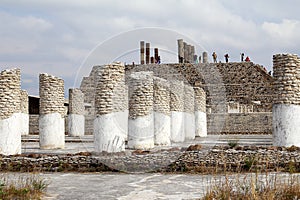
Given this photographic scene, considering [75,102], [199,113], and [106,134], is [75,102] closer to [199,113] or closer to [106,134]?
[199,113]

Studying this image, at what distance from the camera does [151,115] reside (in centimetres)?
1535

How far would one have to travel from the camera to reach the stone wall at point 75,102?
24641 millimetres

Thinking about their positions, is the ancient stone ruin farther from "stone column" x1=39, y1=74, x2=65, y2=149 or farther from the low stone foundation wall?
the low stone foundation wall

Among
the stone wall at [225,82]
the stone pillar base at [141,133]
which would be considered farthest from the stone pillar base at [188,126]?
the stone wall at [225,82]

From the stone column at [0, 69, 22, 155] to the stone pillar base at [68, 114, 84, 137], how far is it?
11.3m

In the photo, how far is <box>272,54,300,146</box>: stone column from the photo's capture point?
12656 mm

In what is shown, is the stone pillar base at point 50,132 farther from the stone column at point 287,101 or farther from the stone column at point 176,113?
the stone column at point 287,101

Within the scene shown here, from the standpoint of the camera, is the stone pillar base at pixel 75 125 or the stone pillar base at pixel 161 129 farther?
the stone pillar base at pixel 75 125

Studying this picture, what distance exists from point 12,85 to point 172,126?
7514 millimetres

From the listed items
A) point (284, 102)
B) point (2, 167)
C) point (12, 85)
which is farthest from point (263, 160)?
point (12, 85)

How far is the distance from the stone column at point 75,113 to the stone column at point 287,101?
45.9 ft

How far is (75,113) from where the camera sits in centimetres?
2486

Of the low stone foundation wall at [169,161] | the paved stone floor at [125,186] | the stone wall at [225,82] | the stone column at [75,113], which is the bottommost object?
the paved stone floor at [125,186]

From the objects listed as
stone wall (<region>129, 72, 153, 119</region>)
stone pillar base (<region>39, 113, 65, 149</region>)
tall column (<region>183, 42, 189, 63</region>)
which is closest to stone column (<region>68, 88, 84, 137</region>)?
stone pillar base (<region>39, 113, 65, 149</region>)
